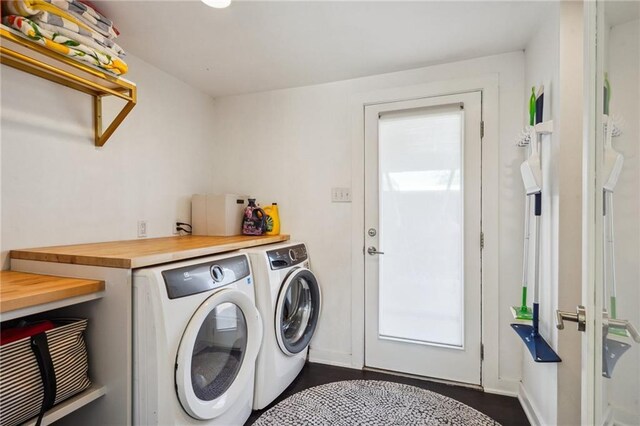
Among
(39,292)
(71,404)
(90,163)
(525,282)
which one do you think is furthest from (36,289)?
(525,282)

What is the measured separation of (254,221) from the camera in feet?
7.81

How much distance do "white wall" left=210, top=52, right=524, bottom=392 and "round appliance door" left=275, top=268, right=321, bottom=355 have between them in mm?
150

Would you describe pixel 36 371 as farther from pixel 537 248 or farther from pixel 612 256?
pixel 537 248

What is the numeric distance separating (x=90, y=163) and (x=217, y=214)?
838mm

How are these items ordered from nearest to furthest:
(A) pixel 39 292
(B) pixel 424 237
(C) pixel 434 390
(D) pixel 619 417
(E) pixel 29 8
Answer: (D) pixel 619 417 → (A) pixel 39 292 → (E) pixel 29 8 → (C) pixel 434 390 → (B) pixel 424 237

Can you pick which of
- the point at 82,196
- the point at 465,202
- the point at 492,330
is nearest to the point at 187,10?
the point at 82,196

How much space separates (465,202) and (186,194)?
6.90ft

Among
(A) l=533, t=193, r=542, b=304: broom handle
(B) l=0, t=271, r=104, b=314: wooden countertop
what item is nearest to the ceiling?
(A) l=533, t=193, r=542, b=304: broom handle

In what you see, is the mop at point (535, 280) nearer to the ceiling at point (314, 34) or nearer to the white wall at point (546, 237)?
the white wall at point (546, 237)

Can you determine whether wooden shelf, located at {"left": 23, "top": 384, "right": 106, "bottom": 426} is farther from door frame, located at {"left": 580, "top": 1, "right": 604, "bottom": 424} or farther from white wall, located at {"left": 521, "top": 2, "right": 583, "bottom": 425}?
white wall, located at {"left": 521, "top": 2, "right": 583, "bottom": 425}

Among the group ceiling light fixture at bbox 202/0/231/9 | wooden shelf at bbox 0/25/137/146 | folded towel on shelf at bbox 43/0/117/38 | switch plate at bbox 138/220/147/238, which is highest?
ceiling light fixture at bbox 202/0/231/9

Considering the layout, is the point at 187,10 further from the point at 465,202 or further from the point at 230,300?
the point at 465,202

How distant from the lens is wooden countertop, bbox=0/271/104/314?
98 cm

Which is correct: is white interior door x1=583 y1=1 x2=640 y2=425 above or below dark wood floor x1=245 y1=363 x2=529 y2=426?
above
